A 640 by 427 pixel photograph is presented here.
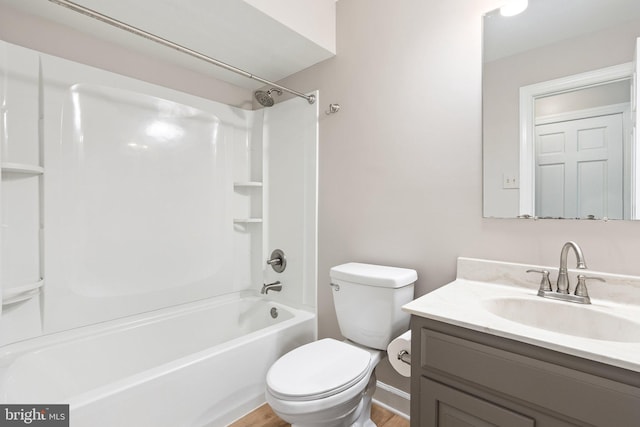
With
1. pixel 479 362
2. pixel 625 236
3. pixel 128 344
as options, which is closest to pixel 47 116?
pixel 128 344

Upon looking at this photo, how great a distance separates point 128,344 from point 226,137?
1504 mm

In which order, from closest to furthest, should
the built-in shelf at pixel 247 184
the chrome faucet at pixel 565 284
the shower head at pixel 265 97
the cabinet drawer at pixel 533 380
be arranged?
the cabinet drawer at pixel 533 380
the chrome faucet at pixel 565 284
the shower head at pixel 265 97
the built-in shelf at pixel 247 184

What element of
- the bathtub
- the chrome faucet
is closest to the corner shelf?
the bathtub

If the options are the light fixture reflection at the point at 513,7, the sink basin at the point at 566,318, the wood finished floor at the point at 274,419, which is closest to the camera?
the sink basin at the point at 566,318

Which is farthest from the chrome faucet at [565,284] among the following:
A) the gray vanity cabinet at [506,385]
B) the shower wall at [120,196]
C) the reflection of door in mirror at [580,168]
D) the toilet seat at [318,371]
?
the shower wall at [120,196]

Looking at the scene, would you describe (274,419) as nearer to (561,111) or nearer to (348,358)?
(348,358)

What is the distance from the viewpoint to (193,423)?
1.46m

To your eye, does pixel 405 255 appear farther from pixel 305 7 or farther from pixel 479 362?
pixel 305 7

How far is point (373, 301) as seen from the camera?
5.04 ft

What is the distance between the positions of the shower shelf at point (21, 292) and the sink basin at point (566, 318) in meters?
2.04

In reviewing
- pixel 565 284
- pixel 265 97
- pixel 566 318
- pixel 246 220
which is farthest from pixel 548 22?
pixel 246 220

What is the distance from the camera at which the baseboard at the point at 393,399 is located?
1.69 meters

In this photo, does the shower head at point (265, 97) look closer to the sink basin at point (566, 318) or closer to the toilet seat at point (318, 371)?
the toilet seat at point (318, 371)

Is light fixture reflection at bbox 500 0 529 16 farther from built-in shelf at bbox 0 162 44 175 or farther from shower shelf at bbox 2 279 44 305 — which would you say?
shower shelf at bbox 2 279 44 305
